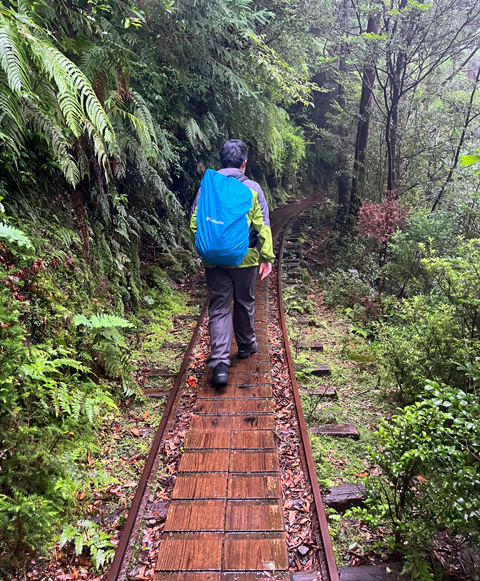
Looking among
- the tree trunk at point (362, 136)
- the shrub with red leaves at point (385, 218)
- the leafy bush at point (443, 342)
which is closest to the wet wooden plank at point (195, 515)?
the leafy bush at point (443, 342)

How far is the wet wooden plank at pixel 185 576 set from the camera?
7.26ft

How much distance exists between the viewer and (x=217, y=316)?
166 inches

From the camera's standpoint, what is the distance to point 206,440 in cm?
335

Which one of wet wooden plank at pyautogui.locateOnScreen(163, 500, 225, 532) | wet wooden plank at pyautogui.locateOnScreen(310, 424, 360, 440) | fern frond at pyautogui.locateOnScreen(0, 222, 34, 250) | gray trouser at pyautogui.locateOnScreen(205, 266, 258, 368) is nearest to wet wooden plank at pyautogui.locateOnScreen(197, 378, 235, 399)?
gray trouser at pyautogui.locateOnScreen(205, 266, 258, 368)

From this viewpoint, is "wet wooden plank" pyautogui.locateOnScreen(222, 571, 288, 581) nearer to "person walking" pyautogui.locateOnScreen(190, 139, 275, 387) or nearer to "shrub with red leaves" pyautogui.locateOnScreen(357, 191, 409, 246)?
"person walking" pyautogui.locateOnScreen(190, 139, 275, 387)

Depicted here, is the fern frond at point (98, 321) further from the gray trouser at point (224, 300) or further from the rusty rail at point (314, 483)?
the rusty rail at point (314, 483)

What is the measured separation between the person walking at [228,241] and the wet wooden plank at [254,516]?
1.46 metres

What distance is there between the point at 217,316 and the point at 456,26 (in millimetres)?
10665

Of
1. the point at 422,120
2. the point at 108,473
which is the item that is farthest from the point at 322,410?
the point at 422,120

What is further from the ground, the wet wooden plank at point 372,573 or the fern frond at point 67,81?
the fern frond at point 67,81

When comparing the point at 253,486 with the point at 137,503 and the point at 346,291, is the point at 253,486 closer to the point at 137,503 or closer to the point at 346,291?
the point at 137,503

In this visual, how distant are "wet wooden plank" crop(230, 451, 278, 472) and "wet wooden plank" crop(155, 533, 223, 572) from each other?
608 millimetres

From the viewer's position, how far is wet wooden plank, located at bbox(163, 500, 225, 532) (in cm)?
254

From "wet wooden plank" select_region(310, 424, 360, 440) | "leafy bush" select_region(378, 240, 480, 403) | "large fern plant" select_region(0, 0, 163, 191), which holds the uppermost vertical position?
"large fern plant" select_region(0, 0, 163, 191)
